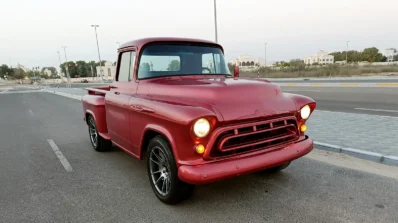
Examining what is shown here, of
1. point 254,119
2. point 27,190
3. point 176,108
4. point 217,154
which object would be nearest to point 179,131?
point 176,108

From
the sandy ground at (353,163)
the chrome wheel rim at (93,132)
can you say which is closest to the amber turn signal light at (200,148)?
the sandy ground at (353,163)

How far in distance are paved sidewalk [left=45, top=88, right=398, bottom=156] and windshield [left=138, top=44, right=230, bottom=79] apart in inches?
113

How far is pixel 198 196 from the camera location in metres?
3.60

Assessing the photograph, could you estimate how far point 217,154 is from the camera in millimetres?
2930

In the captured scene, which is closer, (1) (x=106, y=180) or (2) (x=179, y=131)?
(2) (x=179, y=131)

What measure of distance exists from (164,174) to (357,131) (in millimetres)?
4668

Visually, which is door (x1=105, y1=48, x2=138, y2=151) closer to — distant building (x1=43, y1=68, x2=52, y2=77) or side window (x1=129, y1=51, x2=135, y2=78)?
side window (x1=129, y1=51, x2=135, y2=78)

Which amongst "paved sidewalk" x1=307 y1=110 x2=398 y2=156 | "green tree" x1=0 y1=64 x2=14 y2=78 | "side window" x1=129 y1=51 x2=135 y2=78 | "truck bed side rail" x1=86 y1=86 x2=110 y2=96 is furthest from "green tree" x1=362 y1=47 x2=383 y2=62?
"green tree" x1=0 y1=64 x2=14 y2=78

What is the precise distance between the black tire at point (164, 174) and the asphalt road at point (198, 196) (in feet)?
0.44

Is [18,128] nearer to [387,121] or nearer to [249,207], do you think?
[249,207]

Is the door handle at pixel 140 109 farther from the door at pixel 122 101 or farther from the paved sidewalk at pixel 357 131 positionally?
the paved sidewalk at pixel 357 131

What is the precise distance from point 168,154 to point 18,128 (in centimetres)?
784

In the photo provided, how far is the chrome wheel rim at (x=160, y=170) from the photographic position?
3.32 metres

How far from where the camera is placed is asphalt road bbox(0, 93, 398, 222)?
10.2 ft
